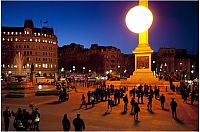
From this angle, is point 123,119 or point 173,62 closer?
point 123,119

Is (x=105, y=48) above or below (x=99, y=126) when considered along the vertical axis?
above

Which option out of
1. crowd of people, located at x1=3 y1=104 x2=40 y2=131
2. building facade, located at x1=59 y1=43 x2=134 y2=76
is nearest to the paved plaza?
crowd of people, located at x1=3 y1=104 x2=40 y2=131

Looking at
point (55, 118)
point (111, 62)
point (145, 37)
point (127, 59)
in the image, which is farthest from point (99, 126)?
point (127, 59)

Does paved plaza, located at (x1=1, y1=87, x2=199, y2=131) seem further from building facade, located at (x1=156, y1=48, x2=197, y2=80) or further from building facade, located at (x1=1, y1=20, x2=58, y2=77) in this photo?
building facade, located at (x1=156, y1=48, x2=197, y2=80)

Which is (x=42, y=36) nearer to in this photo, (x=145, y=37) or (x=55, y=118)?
(x=145, y=37)

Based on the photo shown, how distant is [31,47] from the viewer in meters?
108

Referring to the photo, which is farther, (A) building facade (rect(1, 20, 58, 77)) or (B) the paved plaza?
(A) building facade (rect(1, 20, 58, 77))

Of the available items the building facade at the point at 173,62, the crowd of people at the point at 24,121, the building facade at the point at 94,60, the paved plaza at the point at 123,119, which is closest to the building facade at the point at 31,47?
the building facade at the point at 94,60

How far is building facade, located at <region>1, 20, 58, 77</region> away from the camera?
104m

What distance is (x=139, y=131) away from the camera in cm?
1489

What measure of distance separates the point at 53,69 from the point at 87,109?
9465 cm

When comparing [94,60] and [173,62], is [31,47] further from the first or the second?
[173,62]

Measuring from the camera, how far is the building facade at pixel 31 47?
104 meters

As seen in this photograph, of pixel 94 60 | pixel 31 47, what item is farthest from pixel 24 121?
pixel 94 60
